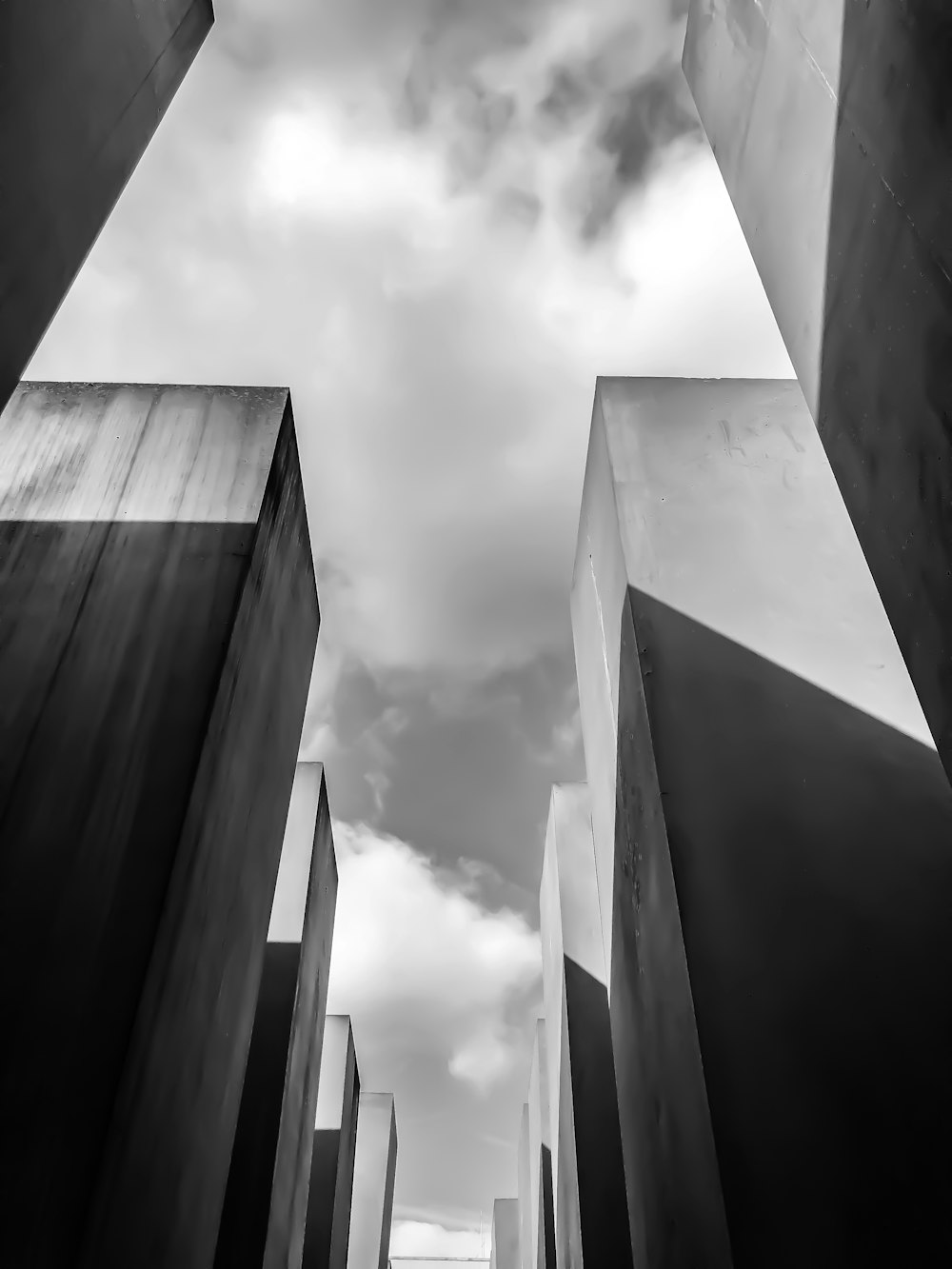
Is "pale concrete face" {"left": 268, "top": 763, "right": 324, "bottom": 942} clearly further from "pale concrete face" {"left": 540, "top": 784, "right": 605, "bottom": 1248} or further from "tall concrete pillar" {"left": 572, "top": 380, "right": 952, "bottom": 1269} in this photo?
"tall concrete pillar" {"left": 572, "top": 380, "right": 952, "bottom": 1269}

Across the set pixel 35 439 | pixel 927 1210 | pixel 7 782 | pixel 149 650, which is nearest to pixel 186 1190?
pixel 7 782

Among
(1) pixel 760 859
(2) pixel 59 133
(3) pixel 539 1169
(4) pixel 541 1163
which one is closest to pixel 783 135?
(2) pixel 59 133

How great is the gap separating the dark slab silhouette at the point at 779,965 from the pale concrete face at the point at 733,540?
181 mm

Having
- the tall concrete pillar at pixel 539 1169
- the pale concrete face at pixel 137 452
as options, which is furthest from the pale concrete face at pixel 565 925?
the pale concrete face at pixel 137 452

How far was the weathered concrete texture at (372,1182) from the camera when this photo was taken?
1599cm

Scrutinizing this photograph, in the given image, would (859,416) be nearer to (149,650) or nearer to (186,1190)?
(149,650)

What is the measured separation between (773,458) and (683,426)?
22.8 inches

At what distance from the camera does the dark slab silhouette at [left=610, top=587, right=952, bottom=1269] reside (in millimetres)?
3166

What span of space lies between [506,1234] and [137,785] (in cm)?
2225

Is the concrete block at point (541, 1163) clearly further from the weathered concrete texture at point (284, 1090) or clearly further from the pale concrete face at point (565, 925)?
the weathered concrete texture at point (284, 1090)

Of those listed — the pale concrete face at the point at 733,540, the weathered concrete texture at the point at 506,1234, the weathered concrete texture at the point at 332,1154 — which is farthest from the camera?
the weathered concrete texture at the point at 506,1234

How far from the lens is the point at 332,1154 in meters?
11.9

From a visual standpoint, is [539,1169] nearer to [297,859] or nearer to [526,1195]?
[526,1195]

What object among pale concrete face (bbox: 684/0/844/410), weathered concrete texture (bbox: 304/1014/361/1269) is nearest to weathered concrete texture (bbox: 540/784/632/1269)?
weathered concrete texture (bbox: 304/1014/361/1269)
